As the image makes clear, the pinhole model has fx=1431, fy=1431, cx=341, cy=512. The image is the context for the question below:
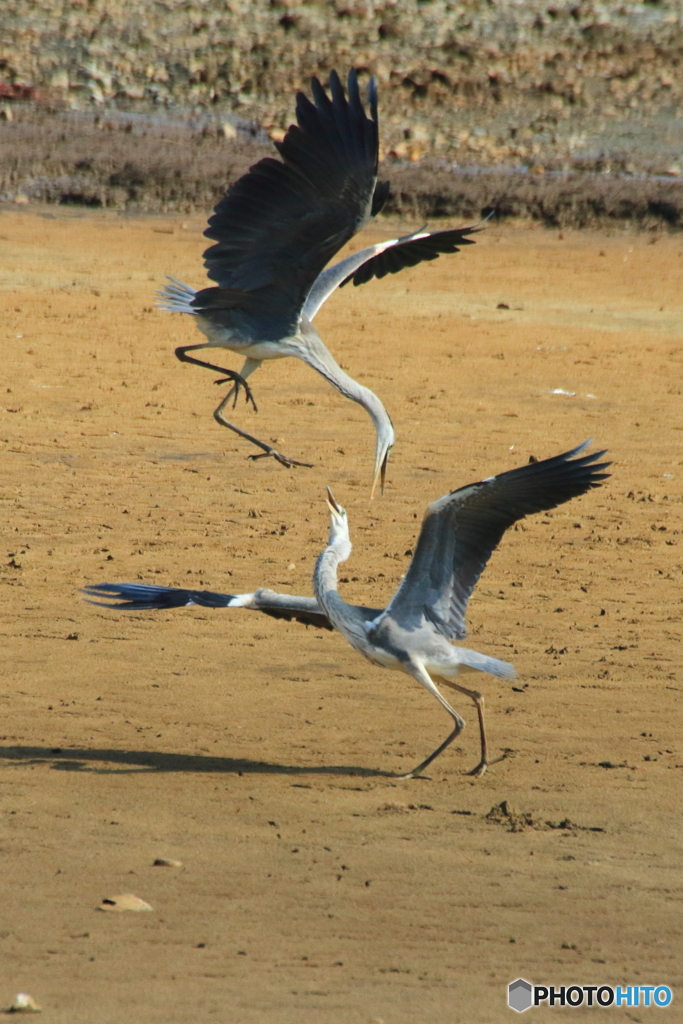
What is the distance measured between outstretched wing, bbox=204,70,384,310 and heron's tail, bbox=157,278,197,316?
2.20ft

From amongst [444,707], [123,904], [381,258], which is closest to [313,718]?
[444,707]

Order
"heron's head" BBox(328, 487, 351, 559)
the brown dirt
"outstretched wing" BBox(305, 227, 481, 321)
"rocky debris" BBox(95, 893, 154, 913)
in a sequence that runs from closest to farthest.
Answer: "rocky debris" BBox(95, 893, 154, 913)
"heron's head" BBox(328, 487, 351, 559)
"outstretched wing" BBox(305, 227, 481, 321)
the brown dirt

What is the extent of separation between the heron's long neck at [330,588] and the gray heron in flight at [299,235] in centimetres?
55

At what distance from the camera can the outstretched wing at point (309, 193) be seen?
6957 millimetres

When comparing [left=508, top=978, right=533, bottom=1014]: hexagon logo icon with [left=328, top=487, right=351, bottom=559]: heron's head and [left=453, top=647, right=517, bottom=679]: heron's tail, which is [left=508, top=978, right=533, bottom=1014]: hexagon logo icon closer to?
[left=453, top=647, right=517, bottom=679]: heron's tail

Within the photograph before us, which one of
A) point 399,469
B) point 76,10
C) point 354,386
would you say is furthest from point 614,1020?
point 76,10

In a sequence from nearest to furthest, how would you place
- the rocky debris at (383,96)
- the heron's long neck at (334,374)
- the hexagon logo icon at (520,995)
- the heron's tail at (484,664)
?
the hexagon logo icon at (520,995), the heron's tail at (484,664), the heron's long neck at (334,374), the rocky debris at (383,96)

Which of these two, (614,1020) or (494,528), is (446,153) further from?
(614,1020)

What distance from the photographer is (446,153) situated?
81.7 ft

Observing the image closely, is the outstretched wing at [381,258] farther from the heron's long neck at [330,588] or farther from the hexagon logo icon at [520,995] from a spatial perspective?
the hexagon logo icon at [520,995]

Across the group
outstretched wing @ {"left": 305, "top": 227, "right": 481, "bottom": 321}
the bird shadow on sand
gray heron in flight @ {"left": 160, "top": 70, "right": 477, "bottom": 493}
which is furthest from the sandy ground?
outstretched wing @ {"left": 305, "top": 227, "right": 481, "bottom": 321}

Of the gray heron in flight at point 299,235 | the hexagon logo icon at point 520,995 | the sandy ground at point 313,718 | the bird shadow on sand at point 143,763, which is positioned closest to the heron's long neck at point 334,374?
the gray heron in flight at point 299,235

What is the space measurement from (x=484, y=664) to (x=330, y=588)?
73 centimetres

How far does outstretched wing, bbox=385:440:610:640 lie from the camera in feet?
19.2
